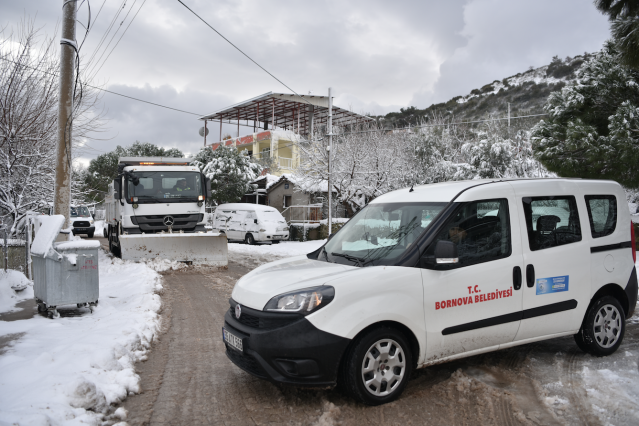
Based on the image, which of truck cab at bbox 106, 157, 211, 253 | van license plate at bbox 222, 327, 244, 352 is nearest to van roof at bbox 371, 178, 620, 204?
van license plate at bbox 222, 327, 244, 352

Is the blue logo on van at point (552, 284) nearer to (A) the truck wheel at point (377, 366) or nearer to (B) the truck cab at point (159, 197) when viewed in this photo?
(A) the truck wheel at point (377, 366)

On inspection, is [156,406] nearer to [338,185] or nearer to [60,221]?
[60,221]

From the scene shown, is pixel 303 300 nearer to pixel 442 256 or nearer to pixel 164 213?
pixel 442 256

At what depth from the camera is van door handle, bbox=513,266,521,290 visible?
4230mm

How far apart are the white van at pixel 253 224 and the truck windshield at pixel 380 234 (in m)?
16.9

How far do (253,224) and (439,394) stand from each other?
1860cm

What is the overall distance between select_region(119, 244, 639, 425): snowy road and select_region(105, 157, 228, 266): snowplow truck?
22.6 feet

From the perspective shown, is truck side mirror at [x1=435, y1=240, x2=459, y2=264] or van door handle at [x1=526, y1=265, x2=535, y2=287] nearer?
truck side mirror at [x1=435, y1=240, x2=459, y2=264]

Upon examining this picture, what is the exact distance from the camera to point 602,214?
507 cm

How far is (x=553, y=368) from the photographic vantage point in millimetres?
4570

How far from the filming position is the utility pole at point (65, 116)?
755 cm

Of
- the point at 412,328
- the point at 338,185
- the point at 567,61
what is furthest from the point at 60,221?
the point at 567,61

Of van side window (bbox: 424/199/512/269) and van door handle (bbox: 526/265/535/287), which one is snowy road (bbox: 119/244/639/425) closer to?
A: van door handle (bbox: 526/265/535/287)

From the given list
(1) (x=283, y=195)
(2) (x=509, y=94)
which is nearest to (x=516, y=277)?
(1) (x=283, y=195)
